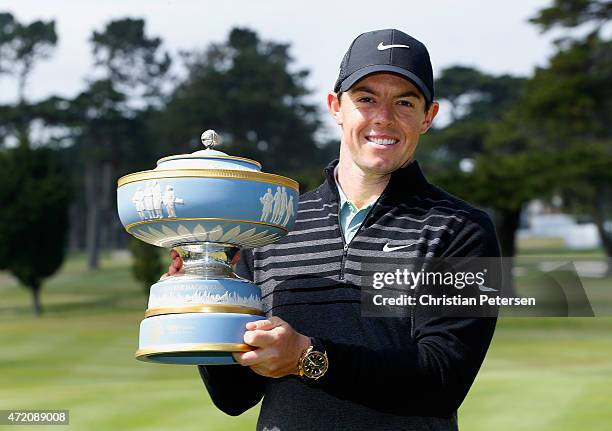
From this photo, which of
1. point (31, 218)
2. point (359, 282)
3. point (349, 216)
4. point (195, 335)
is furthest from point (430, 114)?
point (31, 218)

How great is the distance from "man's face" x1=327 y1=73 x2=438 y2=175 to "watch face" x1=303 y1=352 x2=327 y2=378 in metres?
0.72

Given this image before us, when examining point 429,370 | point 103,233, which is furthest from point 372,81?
point 103,233

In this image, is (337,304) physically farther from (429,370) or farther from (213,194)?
(213,194)

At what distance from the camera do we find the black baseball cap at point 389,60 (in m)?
3.04

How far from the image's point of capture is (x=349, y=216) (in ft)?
11.1

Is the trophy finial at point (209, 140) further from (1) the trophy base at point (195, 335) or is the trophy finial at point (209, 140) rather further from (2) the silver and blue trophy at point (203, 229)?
(1) the trophy base at point (195, 335)

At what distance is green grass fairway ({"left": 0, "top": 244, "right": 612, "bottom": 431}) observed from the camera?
1277cm

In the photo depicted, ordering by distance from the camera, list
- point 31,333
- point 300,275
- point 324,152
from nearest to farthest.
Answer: point 300,275, point 31,333, point 324,152

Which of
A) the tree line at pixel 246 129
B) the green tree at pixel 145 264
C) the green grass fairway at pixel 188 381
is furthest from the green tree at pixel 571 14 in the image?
the green tree at pixel 145 264

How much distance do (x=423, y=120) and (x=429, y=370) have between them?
84 centimetres

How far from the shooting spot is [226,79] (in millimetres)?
67062

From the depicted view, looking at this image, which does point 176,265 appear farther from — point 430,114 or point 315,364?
point 430,114

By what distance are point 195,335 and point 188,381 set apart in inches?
599

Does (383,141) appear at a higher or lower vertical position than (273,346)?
higher
